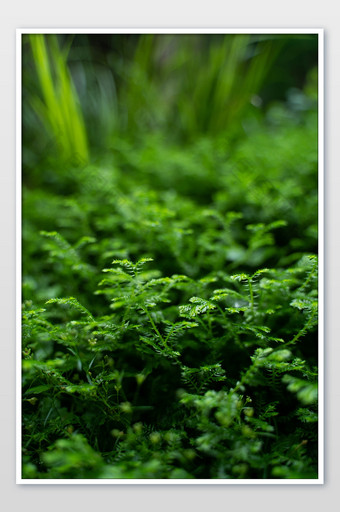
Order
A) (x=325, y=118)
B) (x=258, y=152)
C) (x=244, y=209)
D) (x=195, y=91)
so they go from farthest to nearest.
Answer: (x=195, y=91) < (x=258, y=152) < (x=244, y=209) < (x=325, y=118)

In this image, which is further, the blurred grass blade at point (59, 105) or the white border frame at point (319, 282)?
the blurred grass blade at point (59, 105)

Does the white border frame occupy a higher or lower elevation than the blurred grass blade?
lower

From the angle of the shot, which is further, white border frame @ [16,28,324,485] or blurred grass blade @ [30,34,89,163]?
blurred grass blade @ [30,34,89,163]

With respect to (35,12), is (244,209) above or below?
below

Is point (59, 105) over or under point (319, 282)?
over

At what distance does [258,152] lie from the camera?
156 centimetres

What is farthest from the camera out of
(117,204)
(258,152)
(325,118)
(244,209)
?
(258,152)

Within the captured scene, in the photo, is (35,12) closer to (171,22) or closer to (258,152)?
(171,22)

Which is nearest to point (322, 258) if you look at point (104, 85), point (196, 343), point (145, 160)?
point (196, 343)

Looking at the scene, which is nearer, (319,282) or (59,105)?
(319,282)

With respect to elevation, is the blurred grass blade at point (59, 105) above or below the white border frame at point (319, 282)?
above

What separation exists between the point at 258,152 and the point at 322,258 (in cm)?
79

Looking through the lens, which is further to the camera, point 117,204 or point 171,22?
point 117,204

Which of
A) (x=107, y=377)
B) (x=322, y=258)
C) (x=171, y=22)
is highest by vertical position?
(x=171, y=22)
